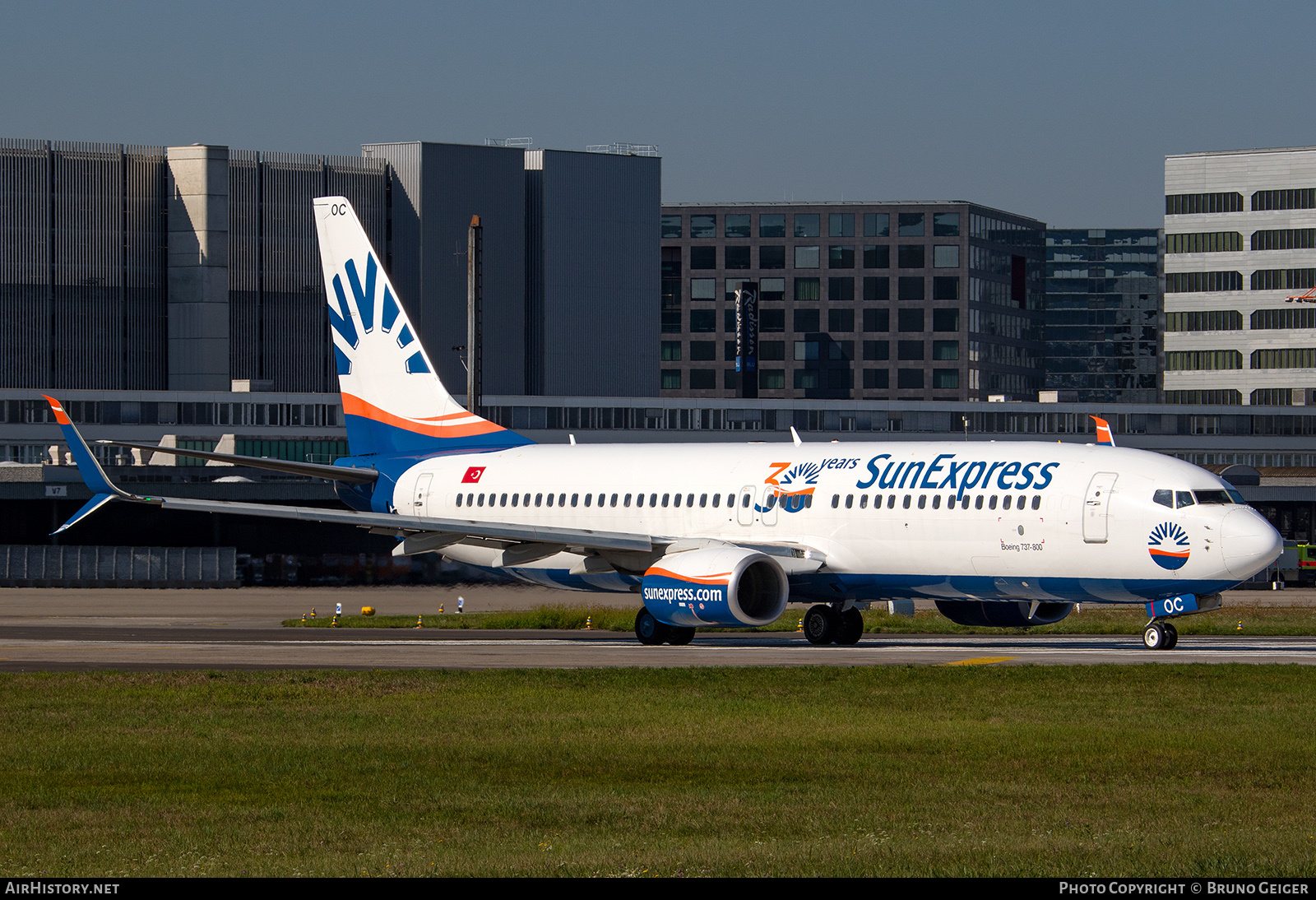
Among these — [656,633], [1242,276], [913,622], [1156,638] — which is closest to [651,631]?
[656,633]

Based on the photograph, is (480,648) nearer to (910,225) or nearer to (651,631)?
(651,631)

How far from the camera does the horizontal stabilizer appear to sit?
129 feet

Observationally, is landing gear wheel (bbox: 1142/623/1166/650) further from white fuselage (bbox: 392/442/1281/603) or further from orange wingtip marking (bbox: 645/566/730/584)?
orange wingtip marking (bbox: 645/566/730/584)

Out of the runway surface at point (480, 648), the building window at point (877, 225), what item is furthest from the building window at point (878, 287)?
the runway surface at point (480, 648)

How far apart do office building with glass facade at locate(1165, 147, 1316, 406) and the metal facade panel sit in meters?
53.1

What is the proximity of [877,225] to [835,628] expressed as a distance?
164 meters

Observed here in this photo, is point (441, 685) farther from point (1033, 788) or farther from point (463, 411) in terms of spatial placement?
point (463, 411)

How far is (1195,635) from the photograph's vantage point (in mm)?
43531

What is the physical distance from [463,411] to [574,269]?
304 ft

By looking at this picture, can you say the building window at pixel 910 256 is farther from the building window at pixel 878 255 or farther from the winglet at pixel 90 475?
the winglet at pixel 90 475

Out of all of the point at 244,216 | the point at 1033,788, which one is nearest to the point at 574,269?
the point at 244,216

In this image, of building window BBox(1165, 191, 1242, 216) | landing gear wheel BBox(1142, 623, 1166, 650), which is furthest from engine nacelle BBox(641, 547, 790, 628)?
building window BBox(1165, 191, 1242, 216)

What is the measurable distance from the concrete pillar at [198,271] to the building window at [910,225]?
310ft

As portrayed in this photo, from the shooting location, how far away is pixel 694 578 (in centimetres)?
3616
